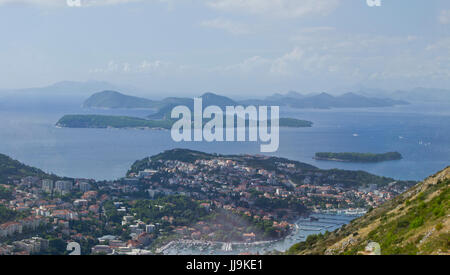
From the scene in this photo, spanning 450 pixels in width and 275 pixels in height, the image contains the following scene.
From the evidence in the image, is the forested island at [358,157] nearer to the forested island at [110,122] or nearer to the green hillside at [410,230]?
Answer: the forested island at [110,122]

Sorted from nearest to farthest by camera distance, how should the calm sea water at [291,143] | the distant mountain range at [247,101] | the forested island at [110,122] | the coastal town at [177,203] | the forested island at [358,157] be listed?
1. the coastal town at [177,203]
2. the calm sea water at [291,143]
3. the forested island at [358,157]
4. the distant mountain range at [247,101]
5. the forested island at [110,122]

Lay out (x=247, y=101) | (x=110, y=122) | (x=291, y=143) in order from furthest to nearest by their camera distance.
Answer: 1. (x=110, y=122)
2. (x=247, y=101)
3. (x=291, y=143)

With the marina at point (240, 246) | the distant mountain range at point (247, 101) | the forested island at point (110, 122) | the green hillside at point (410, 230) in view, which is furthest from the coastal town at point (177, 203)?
the forested island at point (110, 122)

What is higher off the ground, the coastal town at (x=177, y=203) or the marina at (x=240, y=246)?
the coastal town at (x=177, y=203)

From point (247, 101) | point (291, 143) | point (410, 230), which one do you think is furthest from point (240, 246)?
point (247, 101)

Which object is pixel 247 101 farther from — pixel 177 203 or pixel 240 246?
pixel 240 246

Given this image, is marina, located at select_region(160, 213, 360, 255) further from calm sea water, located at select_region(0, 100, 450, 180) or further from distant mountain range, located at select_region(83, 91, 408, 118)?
distant mountain range, located at select_region(83, 91, 408, 118)

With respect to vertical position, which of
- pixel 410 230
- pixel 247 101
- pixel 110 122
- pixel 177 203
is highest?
pixel 247 101

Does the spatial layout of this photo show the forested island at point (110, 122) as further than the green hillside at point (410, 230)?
Yes
